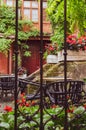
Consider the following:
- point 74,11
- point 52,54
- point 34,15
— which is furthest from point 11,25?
point 74,11

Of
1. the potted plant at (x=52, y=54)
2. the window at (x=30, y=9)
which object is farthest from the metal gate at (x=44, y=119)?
the window at (x=30, y=9)

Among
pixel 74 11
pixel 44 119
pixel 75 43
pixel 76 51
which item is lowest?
pixel 76 51

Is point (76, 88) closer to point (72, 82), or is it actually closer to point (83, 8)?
point (72, 82)

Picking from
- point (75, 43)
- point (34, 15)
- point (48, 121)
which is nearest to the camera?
point (48, 121)

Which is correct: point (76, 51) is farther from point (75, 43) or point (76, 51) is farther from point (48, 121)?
point (48, 121)

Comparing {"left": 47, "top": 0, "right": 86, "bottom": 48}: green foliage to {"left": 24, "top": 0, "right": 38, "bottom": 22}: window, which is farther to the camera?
{"left": 24, "top": 0, "right": 38, "bottom": 22}: window

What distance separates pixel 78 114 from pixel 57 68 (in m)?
7.33

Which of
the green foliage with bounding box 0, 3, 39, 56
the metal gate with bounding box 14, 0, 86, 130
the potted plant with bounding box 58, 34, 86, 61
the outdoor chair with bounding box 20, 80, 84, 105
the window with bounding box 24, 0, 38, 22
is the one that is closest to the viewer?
the metal gate with bounding box 14, 0, 86, 130

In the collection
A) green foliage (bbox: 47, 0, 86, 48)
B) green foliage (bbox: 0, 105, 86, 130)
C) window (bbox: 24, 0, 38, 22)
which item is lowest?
green foliage (bbox: 0, 105, 86, 130)

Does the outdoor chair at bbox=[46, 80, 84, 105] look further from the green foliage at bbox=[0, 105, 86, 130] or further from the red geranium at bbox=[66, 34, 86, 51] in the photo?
the red geranium at bbox=[66, 34, 86, 51]

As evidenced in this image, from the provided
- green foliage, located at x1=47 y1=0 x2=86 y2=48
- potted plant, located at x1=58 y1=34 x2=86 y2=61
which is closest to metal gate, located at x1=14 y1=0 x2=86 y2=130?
green foliage, located at x1=47 y1=0 x2=86 y2=48

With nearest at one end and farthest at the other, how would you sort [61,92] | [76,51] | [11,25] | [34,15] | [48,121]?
[48,121]
[61,92]
[76,51]
[11,25]
[34,15]

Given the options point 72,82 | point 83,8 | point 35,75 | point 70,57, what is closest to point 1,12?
point 35,75

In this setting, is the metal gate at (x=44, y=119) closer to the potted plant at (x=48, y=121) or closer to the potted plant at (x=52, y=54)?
the potted plant at (x=48, y=121)
